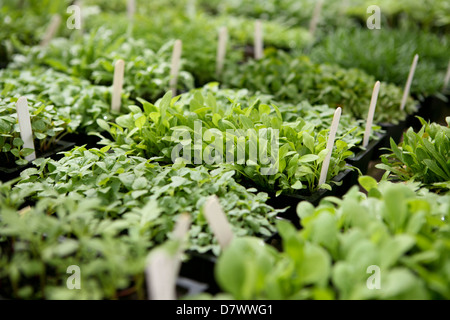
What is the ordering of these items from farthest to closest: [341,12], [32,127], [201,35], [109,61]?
[341,12] < [201,35] < [109,61] < [32,127]

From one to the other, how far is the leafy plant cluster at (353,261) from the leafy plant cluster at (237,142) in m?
0.39

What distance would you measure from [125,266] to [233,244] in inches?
8.7

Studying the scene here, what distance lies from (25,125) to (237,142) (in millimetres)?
725

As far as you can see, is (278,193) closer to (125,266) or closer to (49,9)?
(125,266)

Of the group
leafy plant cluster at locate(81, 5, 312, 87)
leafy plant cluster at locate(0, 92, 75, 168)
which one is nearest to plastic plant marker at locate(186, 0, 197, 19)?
leafy plant cluster at locate(81, 5, 312, 87)

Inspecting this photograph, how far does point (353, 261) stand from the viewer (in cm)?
85

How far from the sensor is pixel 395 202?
3.27 ft

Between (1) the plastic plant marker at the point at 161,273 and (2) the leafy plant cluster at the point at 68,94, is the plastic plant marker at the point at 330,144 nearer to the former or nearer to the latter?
(1) the plastic plant marker at the point at 161,273

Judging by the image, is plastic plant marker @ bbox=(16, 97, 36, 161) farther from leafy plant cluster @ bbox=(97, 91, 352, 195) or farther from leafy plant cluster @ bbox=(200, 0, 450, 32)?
leafy plant cluster @ bbox=(200, 0, 450, 32)

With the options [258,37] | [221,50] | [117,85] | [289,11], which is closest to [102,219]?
[117,85]

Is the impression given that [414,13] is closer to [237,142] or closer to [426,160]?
[426,160]

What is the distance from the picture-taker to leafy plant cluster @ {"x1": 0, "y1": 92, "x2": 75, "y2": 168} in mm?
1488

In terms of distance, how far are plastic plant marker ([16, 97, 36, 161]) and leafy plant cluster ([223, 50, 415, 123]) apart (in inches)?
44.7
